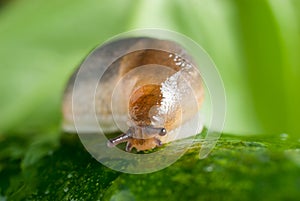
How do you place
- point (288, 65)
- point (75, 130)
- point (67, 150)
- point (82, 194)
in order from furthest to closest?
point (288, 65) < point (75, 130) < point (67, 150) < point (82, 194)

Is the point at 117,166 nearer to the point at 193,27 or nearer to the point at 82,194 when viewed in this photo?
the point at 82,194

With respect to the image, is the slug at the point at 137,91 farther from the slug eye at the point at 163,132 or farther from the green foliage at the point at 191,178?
the green foliage at the point at 191,178

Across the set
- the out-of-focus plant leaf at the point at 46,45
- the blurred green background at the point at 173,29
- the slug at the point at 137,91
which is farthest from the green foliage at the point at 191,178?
the out-of-focus plant leaf at the point at 46,45

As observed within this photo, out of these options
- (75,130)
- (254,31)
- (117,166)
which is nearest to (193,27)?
(254,31)

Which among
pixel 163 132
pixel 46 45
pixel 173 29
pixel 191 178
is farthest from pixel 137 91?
pixel 46 45

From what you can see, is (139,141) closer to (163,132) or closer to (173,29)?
(163,132)

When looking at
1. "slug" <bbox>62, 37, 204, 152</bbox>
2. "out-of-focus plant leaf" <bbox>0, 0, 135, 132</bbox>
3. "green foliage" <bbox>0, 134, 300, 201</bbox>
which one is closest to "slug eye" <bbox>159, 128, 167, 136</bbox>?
"slug" <bbox>62, 37, 204, 152</bbox>

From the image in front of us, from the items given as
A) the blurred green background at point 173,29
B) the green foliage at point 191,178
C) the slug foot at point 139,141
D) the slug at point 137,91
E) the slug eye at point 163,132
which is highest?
the blurred green background at point 173,29
